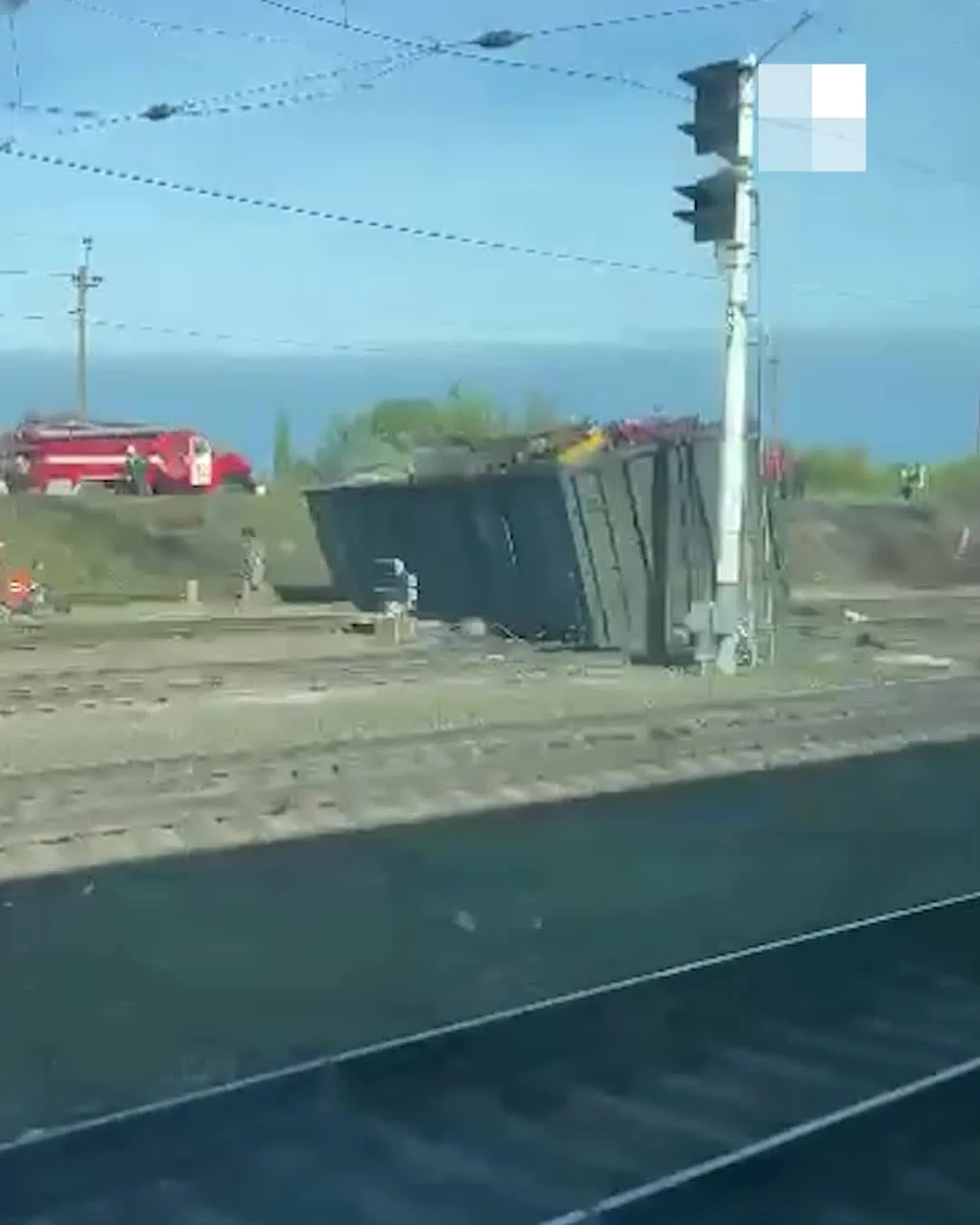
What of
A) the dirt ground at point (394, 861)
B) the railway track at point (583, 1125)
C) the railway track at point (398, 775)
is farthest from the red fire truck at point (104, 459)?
the railway track at point (583, 1125)

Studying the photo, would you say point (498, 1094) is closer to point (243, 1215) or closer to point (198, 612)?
point (243, 1215)

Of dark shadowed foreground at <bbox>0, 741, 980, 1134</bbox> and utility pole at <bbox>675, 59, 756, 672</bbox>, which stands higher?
utility pole at <bbox>675, 59, 756, 672</bbox>

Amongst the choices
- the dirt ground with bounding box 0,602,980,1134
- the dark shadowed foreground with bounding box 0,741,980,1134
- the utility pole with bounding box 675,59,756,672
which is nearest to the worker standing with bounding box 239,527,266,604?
the utility pole with bounding box 675,59,756,672

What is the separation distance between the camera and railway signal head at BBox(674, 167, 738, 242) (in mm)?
23531

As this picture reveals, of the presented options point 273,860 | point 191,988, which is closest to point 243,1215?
point 191,988

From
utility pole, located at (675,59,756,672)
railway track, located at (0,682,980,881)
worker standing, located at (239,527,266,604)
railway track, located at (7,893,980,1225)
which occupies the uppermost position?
utility pole, located at (675,59,756,672)

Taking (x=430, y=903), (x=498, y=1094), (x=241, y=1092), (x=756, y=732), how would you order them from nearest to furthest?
(x=241, y=1092) < (x=498, y=1094) < (x=430, y=903) < (x=756, y=732)

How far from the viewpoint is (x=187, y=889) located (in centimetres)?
1179

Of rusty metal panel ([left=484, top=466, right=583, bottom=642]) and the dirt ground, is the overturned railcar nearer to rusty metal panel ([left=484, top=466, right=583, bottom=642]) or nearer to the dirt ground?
rusty metal panel ([left=484, top=466, right=583, bottom=642])

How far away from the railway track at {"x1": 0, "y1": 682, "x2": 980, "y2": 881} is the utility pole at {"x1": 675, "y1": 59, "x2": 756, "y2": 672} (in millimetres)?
3897

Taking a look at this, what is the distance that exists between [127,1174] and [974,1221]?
2.64m

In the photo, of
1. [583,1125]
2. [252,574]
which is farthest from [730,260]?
[583,1125]

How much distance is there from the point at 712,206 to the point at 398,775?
419 inches

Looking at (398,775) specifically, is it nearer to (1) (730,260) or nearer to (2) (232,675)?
(2) (232,675)
